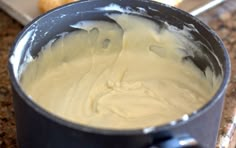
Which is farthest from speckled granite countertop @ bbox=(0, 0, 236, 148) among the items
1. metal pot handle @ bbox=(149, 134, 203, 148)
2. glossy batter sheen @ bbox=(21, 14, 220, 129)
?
metal pot handle @ bbox=(149, 134, 203, 148)

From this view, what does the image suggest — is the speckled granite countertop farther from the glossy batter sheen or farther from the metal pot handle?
the metal pot handle

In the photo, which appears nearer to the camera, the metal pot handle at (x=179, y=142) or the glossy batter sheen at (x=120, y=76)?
the metal pot handle at (x=179, y=142)

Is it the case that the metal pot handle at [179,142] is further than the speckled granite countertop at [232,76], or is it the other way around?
the speckled granite countertop at [232,76]

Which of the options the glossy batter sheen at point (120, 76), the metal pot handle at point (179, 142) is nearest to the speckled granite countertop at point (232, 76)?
the glossy batter sheen at point (120, 76)

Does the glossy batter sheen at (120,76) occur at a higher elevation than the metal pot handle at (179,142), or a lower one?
lower

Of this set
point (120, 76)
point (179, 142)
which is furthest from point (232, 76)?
point (179, 142)

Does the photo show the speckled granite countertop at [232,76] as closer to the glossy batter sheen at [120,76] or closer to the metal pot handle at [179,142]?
the glossy batter sheen at [120,76]

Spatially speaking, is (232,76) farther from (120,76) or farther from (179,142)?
(179,142)

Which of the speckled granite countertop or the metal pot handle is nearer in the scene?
the metal pot handle
